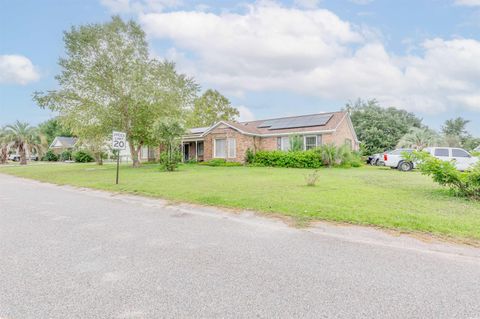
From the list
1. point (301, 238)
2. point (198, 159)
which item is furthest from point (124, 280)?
point (198, 159)

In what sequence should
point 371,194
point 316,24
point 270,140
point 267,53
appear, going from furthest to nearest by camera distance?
point 270,140 → point 267,53 → point 316,24 → point 371,194

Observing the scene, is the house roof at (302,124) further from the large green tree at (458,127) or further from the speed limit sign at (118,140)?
the large green tree at (458,127)

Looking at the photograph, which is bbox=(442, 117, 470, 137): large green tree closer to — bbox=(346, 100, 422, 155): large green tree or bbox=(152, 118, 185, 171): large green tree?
bbox=(346, 100, 422, 155): large green tree

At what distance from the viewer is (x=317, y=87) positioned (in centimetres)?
2677

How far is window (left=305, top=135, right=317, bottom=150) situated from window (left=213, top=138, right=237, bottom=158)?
6.35 m

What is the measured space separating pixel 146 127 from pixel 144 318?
22126 mm

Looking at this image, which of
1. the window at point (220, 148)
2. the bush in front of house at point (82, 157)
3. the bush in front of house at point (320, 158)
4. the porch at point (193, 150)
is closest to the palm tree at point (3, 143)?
the bush in front of house at point (82, 157)

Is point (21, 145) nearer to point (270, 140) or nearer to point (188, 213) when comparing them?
point (270, 140)

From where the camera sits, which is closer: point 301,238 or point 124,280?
point 124,280

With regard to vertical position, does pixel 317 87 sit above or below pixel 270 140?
above

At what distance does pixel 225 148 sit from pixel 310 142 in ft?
25.5

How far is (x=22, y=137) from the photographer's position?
37344mm

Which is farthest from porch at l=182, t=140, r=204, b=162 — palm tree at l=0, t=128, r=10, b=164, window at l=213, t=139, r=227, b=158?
palm tree at l=0, t=128, r=10, b=164

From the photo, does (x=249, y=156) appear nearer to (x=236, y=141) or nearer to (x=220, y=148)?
(x=236, y=141)
